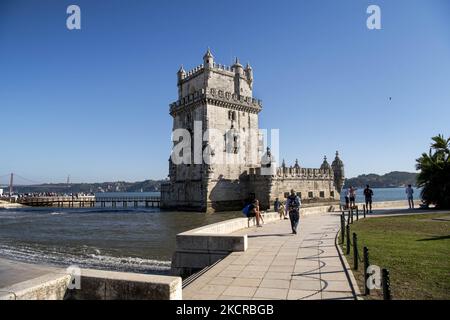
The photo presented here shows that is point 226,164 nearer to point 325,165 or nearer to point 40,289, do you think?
point 325,165

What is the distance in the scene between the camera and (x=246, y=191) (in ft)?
174

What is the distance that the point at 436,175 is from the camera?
2872cm

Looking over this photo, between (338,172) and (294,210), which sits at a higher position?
(338,172)

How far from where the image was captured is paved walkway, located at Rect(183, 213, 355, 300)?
692 cm

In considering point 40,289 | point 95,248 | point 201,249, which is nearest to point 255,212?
point 201,249

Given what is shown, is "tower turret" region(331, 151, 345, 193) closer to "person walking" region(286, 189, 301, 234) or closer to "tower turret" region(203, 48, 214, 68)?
"tower turret" region(203, 48, 214, 68)

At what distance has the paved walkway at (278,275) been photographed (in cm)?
692

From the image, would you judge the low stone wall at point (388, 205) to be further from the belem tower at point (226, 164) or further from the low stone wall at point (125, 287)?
the low stone wall at point (125, 287)

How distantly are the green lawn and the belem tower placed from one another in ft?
110

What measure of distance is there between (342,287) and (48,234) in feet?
92.3

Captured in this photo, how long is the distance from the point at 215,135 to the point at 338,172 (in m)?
25.4
